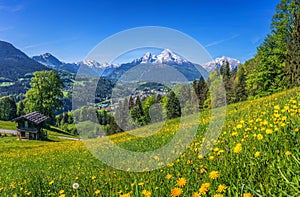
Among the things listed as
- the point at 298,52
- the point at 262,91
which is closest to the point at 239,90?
the point at 262,91

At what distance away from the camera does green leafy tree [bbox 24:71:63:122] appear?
227 feet

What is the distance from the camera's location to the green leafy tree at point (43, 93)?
6919 cm

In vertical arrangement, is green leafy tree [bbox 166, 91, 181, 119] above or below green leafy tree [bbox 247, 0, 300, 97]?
below

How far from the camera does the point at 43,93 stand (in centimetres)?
6919

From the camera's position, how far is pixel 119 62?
7.42 m

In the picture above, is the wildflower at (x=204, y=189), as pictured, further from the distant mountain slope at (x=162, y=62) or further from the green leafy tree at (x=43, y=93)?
→ the green leafy tree at (x=43, y=93)

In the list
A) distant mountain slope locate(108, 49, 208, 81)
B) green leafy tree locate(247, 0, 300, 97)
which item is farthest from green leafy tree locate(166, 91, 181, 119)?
green leafy tree locate(247, 0, 300, 97)

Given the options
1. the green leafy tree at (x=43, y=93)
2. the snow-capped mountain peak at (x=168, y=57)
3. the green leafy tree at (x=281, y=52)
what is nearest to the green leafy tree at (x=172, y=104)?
the snow-capped mountain peak at (x=168, y=57)

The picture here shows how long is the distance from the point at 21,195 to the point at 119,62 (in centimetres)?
407

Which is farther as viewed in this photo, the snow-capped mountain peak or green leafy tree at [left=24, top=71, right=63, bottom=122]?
green leafy tree at [left=24, top=71, right=63, bottom=122]

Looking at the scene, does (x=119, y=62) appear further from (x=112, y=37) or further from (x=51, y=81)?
(x=51, y=81)

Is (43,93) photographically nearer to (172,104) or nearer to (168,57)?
(172,104)

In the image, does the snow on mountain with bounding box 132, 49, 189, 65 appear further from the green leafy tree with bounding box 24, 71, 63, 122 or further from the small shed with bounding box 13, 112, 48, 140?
the green leafy tree with bounding box 24, 71, 63, 122

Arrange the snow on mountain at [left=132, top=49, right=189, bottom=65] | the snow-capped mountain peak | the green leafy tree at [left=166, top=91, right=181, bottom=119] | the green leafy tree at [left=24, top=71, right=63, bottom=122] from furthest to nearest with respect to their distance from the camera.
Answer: the green leafy tree at [left=24, top=71, right=63, bottom=122] < the green leafy tree at [left=166, top=91, right=181, bottom=119] < the snow on mountain at [left=132, top=49, right=189, bottom=65] < the snow-capped mountain peak
